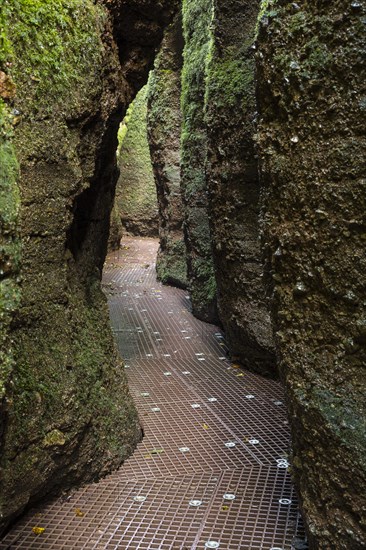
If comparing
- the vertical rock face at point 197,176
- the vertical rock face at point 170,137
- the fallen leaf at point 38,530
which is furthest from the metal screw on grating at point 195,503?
the vertical rock face at point 170,137

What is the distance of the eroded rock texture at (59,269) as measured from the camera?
345 centimetres

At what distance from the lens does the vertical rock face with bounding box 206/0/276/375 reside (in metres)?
5.91

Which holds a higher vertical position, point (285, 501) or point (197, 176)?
point (197, 176)

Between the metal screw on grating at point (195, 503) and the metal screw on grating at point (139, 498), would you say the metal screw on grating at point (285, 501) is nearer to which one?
the metal screw on grating at point (195, 503)

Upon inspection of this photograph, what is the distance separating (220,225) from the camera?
6355 mm

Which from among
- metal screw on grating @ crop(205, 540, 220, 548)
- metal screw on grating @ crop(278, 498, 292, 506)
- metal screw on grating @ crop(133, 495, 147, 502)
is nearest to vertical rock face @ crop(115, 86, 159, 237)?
metal screw on grating @ crop(133, 495, 147, 502)

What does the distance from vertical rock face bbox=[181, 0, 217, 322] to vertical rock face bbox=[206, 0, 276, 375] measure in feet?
6.32

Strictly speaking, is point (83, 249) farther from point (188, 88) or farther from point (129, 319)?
point (188, 88)

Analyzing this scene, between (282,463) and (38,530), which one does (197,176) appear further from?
(38,530)


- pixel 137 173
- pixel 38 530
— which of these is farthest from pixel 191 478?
pixel 137 173

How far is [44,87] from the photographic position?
357 cm

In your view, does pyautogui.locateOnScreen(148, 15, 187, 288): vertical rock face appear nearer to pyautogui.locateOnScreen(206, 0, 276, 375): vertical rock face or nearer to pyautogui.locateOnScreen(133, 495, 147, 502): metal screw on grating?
pyautogui.locateOnScreen(206, 0, 276, 375): vertical rock face

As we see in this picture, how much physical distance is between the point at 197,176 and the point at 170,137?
2986mm

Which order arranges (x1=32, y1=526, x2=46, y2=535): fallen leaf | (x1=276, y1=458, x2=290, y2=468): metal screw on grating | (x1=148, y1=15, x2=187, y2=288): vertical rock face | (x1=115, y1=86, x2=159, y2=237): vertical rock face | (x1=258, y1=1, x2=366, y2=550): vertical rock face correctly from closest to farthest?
1. (x1=258, y1=1, x2=366, y2=550): vertical rock face
2. (x1=32, y1=526, x2=46, y2=535): fallen leaf
3. (x1=276, y1=458, x2=290, y2=468): metal screw on grating
4. (x1=148, y1=15, x2=187, y2=288): vertical rock face
5. (x1=115, y1=86, x2=159, y2=237): vertical rock face
